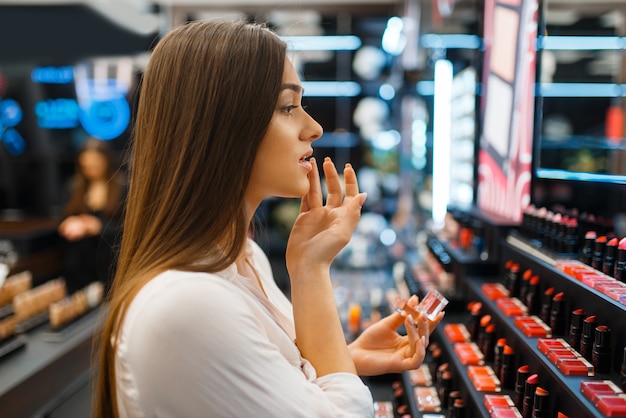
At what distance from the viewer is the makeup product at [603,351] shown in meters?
1.13

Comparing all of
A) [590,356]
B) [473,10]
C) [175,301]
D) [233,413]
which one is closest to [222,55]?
[175,301]

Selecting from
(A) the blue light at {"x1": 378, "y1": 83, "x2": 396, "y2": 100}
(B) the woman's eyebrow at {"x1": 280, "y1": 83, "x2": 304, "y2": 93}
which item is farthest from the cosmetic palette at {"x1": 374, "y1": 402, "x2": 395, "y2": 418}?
(A) the blue light at {"x1": 378, "y1": 83, "x2": 396, "y2": 100}

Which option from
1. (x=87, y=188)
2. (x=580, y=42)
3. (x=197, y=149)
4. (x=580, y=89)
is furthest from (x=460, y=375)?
(x=87, y=188)

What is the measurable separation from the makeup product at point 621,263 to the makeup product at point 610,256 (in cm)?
2

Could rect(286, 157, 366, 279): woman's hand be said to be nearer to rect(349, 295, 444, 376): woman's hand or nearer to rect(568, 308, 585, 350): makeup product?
rect(349, 295, 444, 376): woman's hand

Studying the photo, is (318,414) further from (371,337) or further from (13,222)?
(13,222)

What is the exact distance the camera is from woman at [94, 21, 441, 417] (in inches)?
39.7

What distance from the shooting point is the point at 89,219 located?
539 centimetres

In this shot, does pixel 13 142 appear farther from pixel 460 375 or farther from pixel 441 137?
pixel 460 375

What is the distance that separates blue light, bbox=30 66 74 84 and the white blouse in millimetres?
6403

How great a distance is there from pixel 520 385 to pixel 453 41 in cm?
250

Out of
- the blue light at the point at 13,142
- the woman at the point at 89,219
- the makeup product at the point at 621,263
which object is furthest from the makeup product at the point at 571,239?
the blue light at the point at 13,142

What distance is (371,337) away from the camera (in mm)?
1487

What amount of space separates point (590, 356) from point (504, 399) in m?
0.24
